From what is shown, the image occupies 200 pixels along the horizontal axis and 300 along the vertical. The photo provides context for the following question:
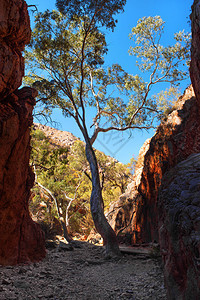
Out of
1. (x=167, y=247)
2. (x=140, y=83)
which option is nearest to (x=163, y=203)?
(x=167, y=247)

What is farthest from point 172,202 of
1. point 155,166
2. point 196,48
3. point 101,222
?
point 155,166

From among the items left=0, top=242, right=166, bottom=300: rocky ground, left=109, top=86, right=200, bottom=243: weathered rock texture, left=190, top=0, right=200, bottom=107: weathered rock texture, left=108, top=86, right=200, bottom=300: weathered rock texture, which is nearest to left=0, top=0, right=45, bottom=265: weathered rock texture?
left=0, top=242, right=166, bottom=300: rocky ground

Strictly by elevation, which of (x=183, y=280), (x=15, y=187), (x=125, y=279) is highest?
(x=15, y=187)

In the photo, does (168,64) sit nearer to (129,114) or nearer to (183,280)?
(129,114)

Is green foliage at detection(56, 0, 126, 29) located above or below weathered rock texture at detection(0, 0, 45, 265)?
above

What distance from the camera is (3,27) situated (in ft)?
18.7

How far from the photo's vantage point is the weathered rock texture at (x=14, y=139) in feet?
19.5

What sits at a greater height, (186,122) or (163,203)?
(186,122)

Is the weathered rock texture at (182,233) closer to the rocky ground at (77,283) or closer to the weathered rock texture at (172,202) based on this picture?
the weathered rock texture at (172,202)

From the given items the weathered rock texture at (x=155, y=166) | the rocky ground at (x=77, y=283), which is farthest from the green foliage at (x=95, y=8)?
the rocky ground at (x=77, y=283)

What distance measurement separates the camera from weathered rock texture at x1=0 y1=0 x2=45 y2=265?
5930 millimetres

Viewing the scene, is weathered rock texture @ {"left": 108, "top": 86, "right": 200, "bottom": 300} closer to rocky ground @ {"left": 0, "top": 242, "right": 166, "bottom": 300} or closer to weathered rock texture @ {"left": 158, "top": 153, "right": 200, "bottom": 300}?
weathered rock texture @ {"left": 158, "top": 153, "right": 200, "bottom": 300}

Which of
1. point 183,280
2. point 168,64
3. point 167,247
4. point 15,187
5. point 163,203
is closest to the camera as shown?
point 183,280

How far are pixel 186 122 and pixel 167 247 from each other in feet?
27.6
